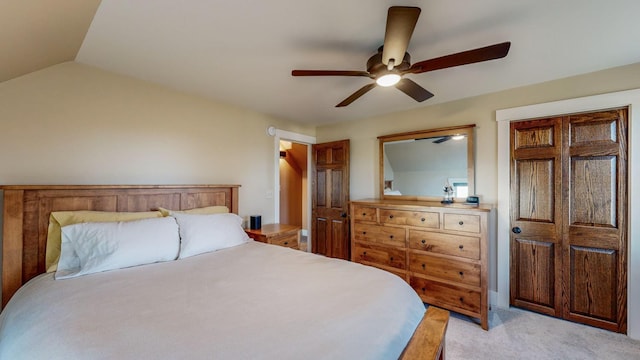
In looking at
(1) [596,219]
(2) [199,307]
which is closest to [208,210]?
(2) [199,307]

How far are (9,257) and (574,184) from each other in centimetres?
452

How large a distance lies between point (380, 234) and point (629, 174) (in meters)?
2.17

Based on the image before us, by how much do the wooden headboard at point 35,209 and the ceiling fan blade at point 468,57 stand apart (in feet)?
8.32

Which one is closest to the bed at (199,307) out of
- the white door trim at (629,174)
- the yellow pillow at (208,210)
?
the yellow pillow at (208,210)

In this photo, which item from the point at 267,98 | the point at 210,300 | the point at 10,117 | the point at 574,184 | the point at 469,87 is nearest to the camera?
the point at 210,300

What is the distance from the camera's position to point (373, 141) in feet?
12.1

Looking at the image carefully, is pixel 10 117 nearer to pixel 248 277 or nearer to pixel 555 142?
pixel 248 277

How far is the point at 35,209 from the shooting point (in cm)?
179

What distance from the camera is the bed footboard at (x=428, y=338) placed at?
1047 millimetres

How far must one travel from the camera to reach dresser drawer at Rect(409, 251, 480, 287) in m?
2.34

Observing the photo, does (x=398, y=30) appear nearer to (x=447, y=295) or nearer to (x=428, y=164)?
(x=428, y=164)

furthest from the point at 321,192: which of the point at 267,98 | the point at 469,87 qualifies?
the point at 469,87

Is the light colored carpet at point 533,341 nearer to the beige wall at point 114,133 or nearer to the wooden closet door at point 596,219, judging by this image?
the wooden closet door at point 596,219

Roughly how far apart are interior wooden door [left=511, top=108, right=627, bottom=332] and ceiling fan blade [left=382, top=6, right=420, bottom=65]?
A: 195 centimetres
